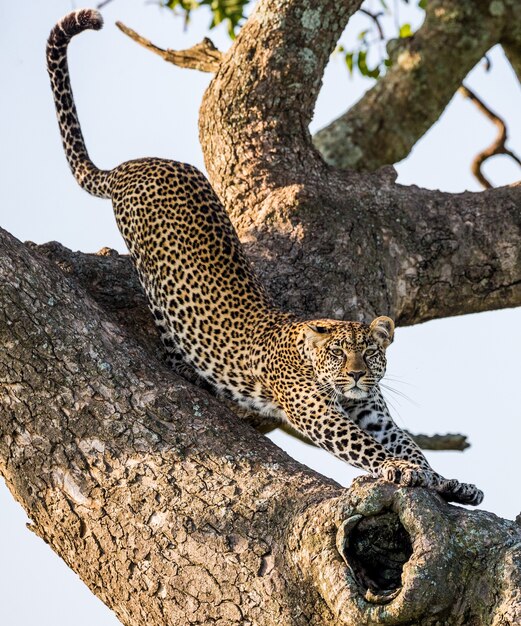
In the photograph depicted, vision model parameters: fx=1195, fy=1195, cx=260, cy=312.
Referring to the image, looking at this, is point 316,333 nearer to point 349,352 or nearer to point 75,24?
point 349,352

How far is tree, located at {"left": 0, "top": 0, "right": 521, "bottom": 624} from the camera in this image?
5625mm

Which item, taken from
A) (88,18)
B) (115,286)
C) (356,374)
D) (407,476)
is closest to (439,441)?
(356,374)

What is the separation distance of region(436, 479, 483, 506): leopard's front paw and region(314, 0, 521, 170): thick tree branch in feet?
20.9

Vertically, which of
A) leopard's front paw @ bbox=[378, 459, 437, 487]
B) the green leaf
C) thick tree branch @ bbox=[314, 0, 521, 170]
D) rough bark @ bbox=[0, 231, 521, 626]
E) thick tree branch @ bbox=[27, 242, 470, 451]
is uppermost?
the green leaf

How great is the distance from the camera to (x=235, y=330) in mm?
8859

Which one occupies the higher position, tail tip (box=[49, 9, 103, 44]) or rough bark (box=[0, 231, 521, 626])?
tail tip (box=[49, 9, 103, 44])

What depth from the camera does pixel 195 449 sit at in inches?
257

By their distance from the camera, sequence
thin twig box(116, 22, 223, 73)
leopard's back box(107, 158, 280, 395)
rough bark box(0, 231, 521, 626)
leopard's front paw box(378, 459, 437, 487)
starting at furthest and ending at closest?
thin twig box(116, 22, 223, 73)
leopard's back box(107, 158, 280, 395)
leopard's front paw box(378, 459, 437, 487)
rough bark box(0, 231, 521, 626)

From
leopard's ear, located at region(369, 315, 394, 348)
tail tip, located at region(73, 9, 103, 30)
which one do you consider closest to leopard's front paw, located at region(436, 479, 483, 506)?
leopard's ear, located at region(369, 315, 394, 348)

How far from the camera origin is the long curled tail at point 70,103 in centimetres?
959

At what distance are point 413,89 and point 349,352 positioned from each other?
5.19 meters

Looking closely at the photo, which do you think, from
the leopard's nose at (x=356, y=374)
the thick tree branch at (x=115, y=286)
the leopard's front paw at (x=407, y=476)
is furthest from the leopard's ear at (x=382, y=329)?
the leopard's front paw at (x=407, y=476)

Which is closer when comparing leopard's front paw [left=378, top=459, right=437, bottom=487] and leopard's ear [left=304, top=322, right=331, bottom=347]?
leopard's front paw [left=378, top=459, right=437, bottom=487]

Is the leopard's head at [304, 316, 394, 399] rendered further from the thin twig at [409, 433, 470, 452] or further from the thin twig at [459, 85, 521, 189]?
the thin twig at [459, 85, 521, 189]
